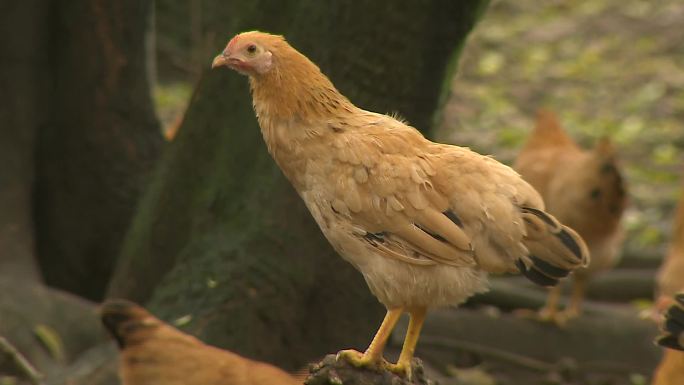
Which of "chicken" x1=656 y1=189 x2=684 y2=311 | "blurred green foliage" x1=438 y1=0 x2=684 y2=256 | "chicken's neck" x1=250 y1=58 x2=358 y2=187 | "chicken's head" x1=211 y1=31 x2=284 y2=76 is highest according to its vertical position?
"blurred green foliage" x1=438 y1=0 x2=684 y2=256

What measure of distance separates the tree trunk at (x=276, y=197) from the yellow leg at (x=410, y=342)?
1.87 m

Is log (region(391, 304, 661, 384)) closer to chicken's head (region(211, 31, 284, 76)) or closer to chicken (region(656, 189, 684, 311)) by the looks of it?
chicken (region(656, 189, 684, 311))

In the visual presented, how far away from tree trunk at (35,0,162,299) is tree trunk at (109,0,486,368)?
1.36m

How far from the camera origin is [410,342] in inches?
152

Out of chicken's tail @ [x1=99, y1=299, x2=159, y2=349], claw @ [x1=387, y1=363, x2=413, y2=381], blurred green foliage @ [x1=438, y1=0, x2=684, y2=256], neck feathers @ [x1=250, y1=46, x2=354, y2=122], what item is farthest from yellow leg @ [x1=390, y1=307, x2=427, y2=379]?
blurred green foliage @ [x1=438, y1=0, x2=684, y2=256]

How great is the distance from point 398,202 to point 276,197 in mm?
1948

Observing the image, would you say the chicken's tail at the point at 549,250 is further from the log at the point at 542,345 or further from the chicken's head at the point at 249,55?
the log at the point at 542,345

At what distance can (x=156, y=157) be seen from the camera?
305 inches

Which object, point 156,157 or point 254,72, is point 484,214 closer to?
point 254,72

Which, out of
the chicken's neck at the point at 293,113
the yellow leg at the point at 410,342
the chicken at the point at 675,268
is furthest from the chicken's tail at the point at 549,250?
the chicken at the point at 675,268

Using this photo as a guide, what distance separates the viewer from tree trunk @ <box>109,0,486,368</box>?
5.57 m

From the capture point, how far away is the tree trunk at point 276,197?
557 cm

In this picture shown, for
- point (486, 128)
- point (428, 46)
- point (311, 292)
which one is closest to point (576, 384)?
point (311, 292)

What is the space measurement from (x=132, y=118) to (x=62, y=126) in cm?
41
